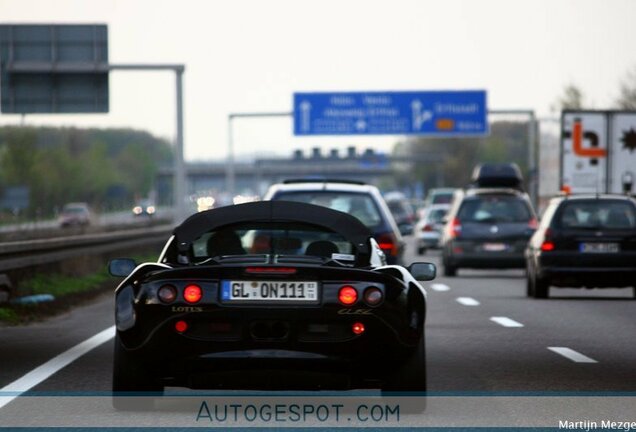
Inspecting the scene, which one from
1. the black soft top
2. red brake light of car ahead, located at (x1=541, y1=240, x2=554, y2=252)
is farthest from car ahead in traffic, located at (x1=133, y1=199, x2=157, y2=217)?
the black soft top

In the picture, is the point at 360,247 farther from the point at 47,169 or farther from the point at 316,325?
the point at 47,169

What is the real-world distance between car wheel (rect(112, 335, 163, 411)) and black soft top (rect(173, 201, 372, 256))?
2.81ft

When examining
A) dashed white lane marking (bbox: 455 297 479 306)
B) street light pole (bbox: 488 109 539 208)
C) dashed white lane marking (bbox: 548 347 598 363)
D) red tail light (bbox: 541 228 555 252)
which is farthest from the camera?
street light pole (bbox: 488 109 539 208)

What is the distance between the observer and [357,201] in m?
15.9

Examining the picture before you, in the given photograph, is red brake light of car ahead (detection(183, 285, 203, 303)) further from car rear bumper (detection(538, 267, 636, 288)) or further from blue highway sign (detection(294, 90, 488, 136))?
blue highway sign (detection(294, 90, 488, 136))

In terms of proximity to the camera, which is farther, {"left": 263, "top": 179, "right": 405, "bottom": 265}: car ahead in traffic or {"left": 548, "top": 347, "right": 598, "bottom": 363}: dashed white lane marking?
{"left": 263, "top": 179, "right": 405, "bottom": 265}: car ahead in traffic

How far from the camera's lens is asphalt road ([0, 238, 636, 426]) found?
994cm

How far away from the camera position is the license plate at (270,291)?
7914mm

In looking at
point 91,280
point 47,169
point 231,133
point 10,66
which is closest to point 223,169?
point 47,169

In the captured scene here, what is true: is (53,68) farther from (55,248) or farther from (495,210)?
(55,248)

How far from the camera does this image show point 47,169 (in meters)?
102

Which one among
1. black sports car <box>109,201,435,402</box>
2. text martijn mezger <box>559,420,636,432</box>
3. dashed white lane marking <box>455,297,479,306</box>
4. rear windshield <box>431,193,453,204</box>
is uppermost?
black sports car <box>109,201,435,402</box>

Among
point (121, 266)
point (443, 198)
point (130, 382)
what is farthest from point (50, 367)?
point (443, 198)

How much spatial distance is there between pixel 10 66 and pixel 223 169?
140849 millimetres
